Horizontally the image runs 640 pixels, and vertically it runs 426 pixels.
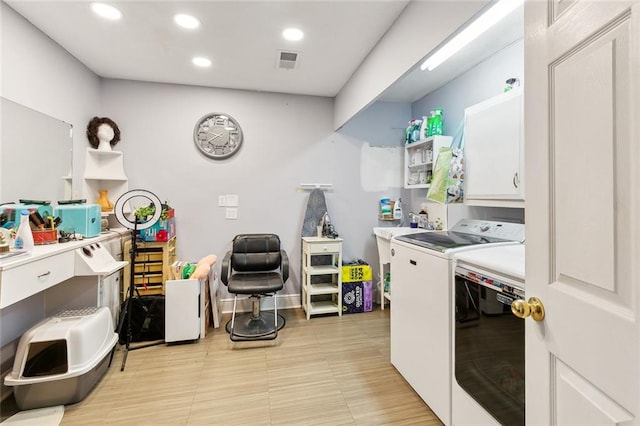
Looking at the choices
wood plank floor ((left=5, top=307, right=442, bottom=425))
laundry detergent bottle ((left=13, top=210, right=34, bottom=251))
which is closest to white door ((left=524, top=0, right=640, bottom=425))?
wood plank floor ((left=5, top=307, right=442, bottom=425))

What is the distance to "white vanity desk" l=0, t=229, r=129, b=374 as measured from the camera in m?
1.47

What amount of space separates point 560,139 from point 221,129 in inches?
122

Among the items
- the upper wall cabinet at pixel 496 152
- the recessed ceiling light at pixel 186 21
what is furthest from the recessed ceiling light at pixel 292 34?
the upper wall cabinet at pixel 496 152

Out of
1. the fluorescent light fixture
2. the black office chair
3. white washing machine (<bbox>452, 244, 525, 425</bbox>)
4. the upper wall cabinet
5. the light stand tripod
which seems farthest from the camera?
the black office chair

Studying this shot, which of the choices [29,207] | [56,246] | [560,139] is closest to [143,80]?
[29,207]

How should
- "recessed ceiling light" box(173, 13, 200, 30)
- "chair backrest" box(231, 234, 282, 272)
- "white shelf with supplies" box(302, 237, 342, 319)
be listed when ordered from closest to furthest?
"recessed ceiling light" box(173, 13, 200, 30) → "chair backrest" box(231, 234, 282, 272) → "white shelf with supplies" box(302, 237, 342, 319)

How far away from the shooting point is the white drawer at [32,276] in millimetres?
1400

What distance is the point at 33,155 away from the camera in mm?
2115

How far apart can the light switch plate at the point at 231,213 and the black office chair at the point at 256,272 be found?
0.28 m

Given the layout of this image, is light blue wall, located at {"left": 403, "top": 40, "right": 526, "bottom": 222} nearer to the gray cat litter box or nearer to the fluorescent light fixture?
the fluorescent light fixture

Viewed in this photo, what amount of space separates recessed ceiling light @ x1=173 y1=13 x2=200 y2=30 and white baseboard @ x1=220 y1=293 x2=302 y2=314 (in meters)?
2.58

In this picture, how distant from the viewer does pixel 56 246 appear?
188 centimetres

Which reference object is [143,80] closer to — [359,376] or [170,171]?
[170,171]

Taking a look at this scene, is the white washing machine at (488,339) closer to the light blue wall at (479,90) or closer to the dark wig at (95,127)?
the light blue wall at (479,90)
